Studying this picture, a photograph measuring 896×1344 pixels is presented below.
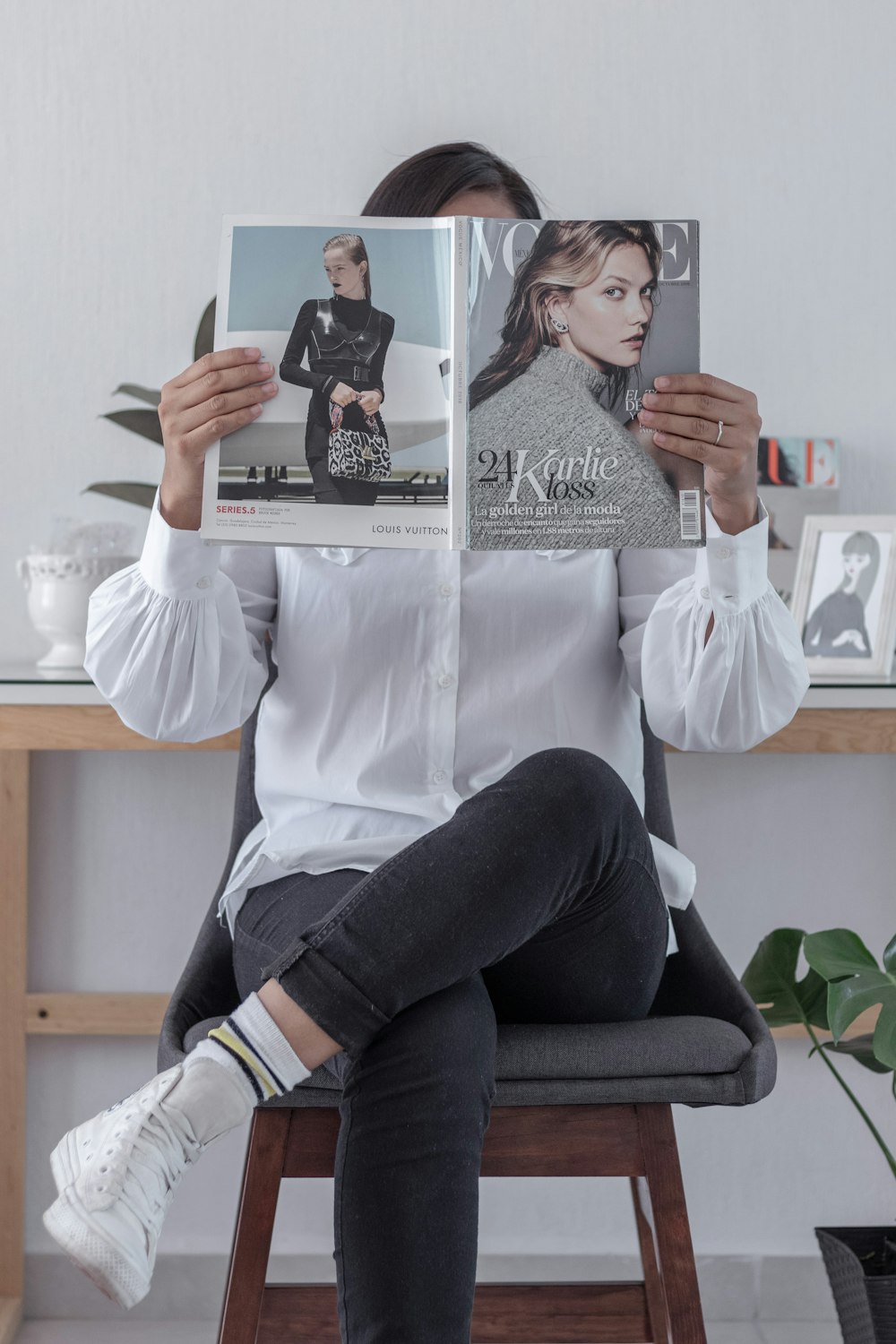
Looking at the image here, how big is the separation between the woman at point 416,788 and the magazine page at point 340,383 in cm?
3

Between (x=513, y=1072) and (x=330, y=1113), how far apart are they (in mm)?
128

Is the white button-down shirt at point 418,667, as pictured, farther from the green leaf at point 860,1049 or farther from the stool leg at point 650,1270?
the stool leg at point 650,1270

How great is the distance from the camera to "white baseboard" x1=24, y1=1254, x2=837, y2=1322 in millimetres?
1424

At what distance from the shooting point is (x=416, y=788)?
3.24ft

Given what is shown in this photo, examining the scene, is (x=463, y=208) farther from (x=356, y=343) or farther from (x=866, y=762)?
(x=866, y=762)

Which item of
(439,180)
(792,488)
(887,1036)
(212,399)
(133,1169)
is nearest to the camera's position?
(133,1169)

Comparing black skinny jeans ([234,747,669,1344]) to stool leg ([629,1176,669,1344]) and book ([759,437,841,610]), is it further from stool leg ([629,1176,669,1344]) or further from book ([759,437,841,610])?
book ([759,437,841,610])

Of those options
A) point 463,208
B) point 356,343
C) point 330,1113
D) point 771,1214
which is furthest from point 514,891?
point 771,1214

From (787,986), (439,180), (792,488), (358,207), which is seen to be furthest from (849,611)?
(358,207)

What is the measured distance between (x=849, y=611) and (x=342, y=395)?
0.69 metres

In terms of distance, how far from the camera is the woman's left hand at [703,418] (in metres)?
0.82

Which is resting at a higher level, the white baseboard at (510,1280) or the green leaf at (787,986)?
the green leaf at (787,986)

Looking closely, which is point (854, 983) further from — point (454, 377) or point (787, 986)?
point (454, 377)

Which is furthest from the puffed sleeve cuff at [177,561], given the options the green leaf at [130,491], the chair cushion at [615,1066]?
the green leaf at [130,491]
